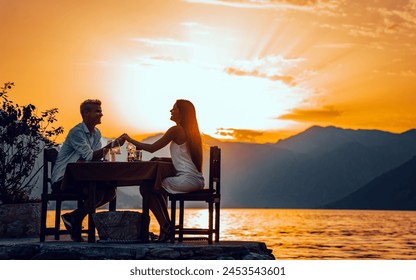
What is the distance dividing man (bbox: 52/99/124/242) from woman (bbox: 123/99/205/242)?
61 centimetres

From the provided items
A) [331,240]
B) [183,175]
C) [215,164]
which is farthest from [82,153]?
[331,240]

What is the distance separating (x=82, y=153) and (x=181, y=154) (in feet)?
3.84

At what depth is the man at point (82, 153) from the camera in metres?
8.46

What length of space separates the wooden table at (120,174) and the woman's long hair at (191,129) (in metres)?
0.32

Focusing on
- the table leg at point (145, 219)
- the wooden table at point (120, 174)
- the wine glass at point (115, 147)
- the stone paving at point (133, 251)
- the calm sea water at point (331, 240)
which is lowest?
the calm sea water at point (331, 240)

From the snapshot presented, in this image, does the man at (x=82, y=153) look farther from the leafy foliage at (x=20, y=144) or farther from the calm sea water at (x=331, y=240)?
the calm sea water at (x=331, y=240)

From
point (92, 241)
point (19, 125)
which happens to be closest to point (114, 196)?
point (92, 241)

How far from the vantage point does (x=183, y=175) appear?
322 inches

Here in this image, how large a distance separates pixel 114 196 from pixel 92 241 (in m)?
0.80

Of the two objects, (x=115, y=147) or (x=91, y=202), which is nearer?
(x=91, y=202)

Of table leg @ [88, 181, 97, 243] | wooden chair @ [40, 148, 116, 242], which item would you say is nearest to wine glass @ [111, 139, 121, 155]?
table leg @ [88, 181, 97, 243]

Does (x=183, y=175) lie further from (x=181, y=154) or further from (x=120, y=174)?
(x=120, y=174)

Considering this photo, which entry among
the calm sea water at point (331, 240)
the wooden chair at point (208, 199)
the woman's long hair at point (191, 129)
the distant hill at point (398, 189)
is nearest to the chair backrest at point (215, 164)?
the wooden chair at point (208, 199)
